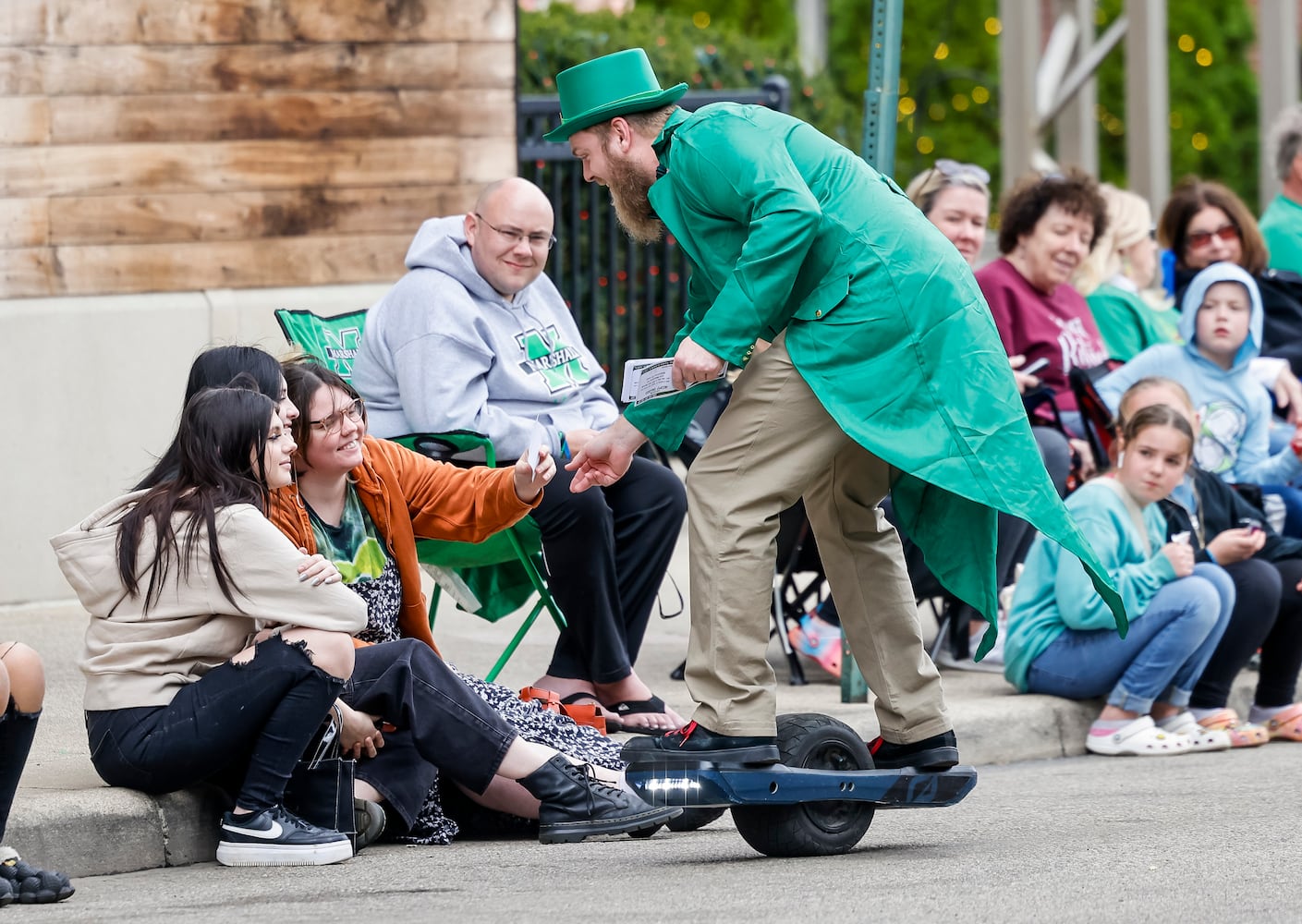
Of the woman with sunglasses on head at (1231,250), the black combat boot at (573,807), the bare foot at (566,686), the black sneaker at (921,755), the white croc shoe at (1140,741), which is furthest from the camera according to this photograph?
the woman with sunglasses on head at (1231,250)

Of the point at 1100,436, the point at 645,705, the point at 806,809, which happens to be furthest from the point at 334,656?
the point at 1100,436

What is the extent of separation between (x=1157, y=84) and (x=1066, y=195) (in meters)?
7.03

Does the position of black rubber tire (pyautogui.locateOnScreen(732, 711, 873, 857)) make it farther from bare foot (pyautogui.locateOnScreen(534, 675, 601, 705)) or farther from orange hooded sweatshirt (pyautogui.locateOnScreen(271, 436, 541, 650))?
bare foot (pyautogui.locateOnScreen(534, 675, 601, 705))

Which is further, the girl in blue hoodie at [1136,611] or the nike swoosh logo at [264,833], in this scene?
the girl in blue hoodie at [1136,611]

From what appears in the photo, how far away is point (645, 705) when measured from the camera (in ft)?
20.4

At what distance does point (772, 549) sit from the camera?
4711 mm

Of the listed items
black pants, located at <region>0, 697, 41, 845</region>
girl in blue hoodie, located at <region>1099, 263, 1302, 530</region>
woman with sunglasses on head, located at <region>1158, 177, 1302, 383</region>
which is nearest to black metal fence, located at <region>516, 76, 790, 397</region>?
woman with sunglasses on head, located at <region>1158, 177, 1302, 383</region>

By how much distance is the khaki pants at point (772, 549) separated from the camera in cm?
463

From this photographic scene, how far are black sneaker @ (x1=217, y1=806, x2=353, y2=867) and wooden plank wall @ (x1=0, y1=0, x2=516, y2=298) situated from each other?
376 cm

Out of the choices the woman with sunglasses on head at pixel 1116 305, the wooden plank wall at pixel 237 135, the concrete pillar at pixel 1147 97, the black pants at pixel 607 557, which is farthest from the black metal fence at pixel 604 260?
the concrete pillar at pixel 1147 97

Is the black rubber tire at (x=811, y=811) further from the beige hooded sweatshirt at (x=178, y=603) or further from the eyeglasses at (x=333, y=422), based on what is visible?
the eyeglasses at (x=333, y=422)

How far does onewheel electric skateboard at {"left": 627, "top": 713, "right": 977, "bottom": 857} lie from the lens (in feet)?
15.0

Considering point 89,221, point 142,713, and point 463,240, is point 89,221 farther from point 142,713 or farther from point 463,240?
point 142,713

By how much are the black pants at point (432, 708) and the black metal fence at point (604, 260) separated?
501 centimetres
